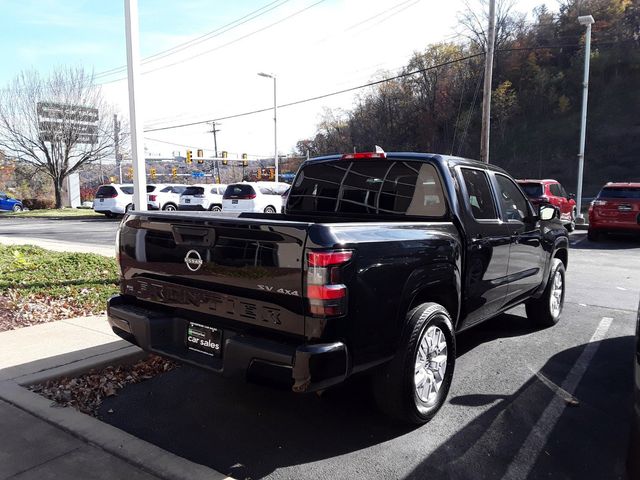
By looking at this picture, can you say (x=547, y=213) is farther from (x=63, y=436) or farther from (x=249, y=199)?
(x=249, y=199)

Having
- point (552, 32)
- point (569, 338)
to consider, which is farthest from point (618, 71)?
point (569, 338)

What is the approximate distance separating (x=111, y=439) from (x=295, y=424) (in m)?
1.20

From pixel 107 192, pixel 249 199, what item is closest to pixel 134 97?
pixel 249 199

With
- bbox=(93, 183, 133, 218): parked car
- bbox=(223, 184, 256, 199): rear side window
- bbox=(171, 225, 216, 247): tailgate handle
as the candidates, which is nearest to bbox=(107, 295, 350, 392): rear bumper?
bbox=(171, 225, 216, 247): tailgate handle

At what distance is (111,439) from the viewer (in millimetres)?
3213

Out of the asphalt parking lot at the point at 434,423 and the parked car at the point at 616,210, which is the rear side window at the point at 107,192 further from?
the asphalt parking lot at the point at 434,423

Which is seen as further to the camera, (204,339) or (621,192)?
(621,192)

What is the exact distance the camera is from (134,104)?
23.4ft

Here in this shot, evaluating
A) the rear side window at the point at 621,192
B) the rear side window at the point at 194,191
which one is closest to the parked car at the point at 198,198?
the rear side window at the point at 194,191

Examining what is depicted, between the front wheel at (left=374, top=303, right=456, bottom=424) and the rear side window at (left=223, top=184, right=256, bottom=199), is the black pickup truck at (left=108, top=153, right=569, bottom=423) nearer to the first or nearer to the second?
the front wheel at (left=374, top=303, right=456, bottom=424)

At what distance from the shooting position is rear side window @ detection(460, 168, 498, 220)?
4375mm

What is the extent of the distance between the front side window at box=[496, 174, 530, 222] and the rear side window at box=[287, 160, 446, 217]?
1026mm

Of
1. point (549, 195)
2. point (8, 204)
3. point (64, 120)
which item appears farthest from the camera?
point (8, 204)

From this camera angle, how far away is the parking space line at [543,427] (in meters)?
2.98
